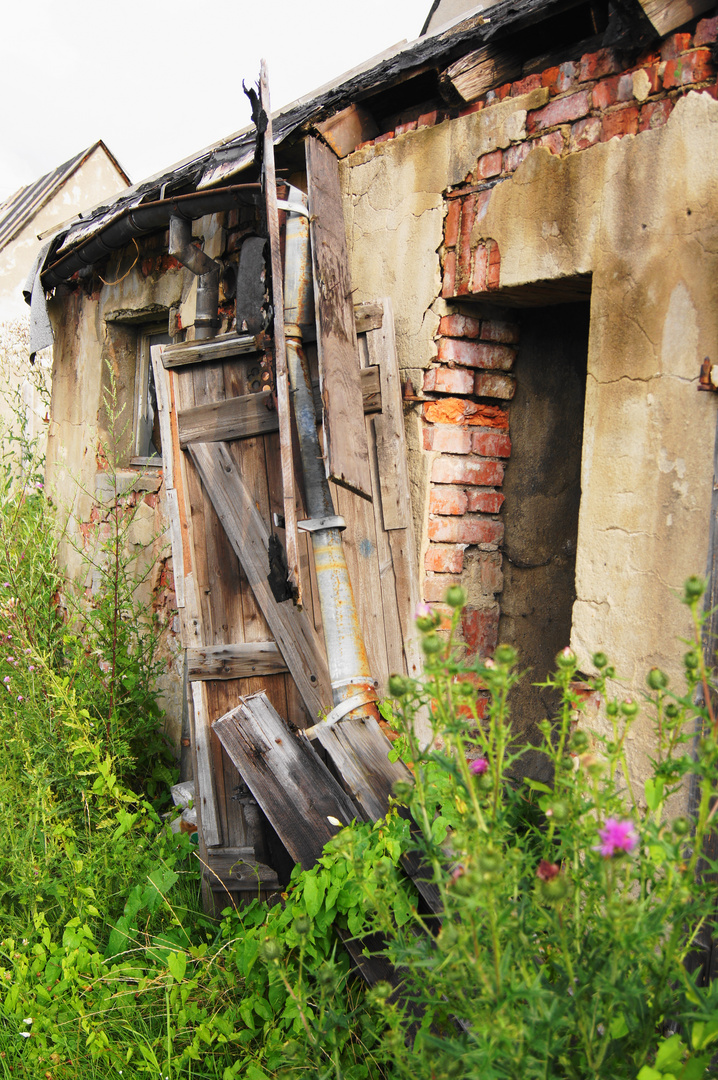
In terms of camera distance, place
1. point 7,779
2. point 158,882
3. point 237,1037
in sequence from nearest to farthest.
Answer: point 237,1037 < point 158,882 < point 7,779

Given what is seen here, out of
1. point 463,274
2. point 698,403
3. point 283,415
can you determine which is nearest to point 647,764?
point 698,403

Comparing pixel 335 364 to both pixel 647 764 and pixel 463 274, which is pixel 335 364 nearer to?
pixel 463 274

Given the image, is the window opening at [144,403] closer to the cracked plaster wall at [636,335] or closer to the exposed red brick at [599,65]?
the cracked plaster wall at [636,335]

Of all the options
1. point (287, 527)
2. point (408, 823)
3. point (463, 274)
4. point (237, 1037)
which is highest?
point (463, 274)

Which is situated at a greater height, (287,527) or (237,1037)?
(287,527)

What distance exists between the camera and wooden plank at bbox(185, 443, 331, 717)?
3172 millimetres

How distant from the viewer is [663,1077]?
108 centimetres

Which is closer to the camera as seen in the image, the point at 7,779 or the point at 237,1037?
the point at 237,1037

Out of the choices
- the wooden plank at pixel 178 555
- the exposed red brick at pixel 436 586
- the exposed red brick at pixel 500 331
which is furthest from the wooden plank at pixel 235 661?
the exposed red brick at pixel 500 331

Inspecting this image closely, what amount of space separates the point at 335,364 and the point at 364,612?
103 centimetres

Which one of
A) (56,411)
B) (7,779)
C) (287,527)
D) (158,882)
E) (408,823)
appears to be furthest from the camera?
(56,411)

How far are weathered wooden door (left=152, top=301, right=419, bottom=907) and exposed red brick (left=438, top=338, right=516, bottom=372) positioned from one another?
0.23m

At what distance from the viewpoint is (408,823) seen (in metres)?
2.12

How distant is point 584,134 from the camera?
250cm
